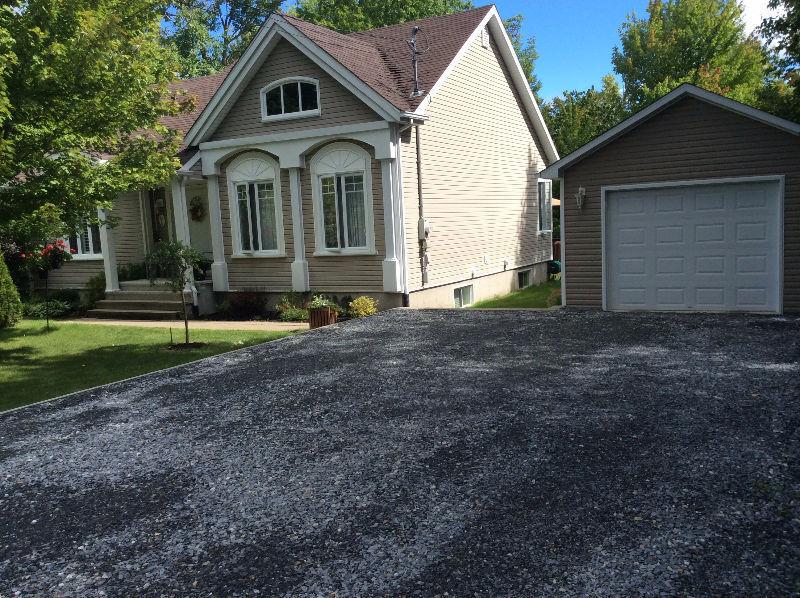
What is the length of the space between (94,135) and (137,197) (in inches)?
364

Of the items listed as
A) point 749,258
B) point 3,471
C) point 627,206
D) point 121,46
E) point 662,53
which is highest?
point 662,53

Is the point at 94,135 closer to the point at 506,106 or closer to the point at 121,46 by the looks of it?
the point at 121,46

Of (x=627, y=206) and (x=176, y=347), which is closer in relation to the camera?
(x=176, y=347)

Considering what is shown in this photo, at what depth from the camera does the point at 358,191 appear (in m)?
15.1

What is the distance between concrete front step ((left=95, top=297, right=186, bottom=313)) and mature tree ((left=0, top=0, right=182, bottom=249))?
18.1 feet

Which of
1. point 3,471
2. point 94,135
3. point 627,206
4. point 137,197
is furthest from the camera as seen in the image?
point 137,197

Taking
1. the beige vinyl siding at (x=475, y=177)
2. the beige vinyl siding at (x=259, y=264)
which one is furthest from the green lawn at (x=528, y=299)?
the beige vinyl siding at (x=259, y=264)

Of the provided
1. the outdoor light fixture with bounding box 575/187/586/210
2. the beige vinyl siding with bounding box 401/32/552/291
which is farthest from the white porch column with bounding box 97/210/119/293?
the outdoor light fixture with bounding box 575/187/586/210

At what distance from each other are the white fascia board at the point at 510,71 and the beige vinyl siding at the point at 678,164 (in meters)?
4.39

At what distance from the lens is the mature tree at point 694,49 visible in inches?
1385

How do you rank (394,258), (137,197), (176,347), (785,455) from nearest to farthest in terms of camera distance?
1. (785,455)
2. (176,347)
3. (394,258)
4. (137,197)

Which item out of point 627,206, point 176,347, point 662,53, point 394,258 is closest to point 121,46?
point 176,347

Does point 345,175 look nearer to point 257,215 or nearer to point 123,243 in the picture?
point 257,215

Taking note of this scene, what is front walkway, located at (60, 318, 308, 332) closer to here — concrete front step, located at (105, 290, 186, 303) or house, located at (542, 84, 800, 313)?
concrete front step, located at (105, 290, 186, 303)
